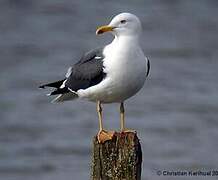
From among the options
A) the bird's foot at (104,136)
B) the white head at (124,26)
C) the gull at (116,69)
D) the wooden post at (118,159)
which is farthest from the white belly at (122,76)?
the wooden post at (118,159)

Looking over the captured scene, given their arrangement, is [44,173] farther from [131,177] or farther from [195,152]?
[131,177]

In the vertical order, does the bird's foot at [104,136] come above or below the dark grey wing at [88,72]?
below

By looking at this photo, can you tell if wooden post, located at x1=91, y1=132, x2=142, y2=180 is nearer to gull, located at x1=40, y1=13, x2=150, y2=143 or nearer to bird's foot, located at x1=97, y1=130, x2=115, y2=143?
bird's foot, located at x1=97, y1=130, x2=115, y2=143

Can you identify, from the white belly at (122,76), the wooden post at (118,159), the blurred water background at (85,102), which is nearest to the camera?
the wooden post at (118,159)

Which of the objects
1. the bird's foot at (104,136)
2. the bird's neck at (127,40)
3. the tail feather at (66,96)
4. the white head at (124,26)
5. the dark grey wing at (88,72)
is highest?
the white head at (124,26)

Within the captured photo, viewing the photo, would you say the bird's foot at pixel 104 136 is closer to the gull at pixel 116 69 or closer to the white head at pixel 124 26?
the gull at pixel 116 69

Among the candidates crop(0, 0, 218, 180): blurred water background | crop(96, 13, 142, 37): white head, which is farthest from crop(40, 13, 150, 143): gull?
crop(0, 0, 218, 180): blurred water background

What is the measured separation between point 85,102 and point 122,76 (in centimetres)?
625

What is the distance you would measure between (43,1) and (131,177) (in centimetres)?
1356

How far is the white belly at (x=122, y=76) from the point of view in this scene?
→ 5.99 metres

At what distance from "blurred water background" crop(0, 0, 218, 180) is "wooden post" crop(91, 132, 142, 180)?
4.45 meters

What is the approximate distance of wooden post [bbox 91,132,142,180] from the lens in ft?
17.8

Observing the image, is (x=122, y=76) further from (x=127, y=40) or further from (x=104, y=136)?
(x=104, y=136)

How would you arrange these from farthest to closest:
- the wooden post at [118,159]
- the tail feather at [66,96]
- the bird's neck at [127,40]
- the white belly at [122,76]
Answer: the tail feather at [66,96], the bird's neck at [127,40], the white belly at [122,76], the wooden post at [118,159]
